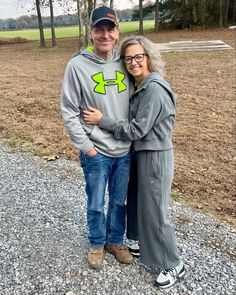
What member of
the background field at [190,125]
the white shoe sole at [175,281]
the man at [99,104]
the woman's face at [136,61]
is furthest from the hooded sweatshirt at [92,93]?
the background field at [190,125]

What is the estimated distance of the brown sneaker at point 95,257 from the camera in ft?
10.2

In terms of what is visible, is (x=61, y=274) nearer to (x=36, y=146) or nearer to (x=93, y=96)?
(x=93, y=96)

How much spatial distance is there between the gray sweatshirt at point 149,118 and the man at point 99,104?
0.29ft

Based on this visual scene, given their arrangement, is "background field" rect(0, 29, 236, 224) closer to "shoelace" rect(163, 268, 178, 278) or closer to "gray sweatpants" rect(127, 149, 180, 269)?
"shoelace" rect(163, 268, 178, 278)

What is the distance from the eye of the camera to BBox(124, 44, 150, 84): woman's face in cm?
255

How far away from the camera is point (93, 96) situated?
104 inches

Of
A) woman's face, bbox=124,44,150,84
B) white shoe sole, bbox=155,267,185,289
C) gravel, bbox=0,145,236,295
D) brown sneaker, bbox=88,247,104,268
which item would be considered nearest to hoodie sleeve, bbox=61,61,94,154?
woman's face, bbox=124,44,150,84

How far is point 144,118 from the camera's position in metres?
2.55

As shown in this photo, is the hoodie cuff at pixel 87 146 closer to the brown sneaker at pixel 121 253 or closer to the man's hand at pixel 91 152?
the man's hand at pixel 91 152

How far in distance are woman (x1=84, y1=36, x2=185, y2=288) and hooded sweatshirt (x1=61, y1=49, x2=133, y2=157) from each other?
2.5 inches

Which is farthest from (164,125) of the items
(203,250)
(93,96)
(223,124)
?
(223,124)

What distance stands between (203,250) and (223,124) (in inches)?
157

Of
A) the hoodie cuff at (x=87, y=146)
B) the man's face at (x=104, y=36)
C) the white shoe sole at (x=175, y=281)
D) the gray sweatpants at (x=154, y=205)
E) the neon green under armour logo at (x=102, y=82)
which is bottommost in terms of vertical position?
the white shoe sole at (x=175, y=281)

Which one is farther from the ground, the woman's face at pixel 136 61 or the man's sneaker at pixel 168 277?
the woman's face at pixel 136 61
